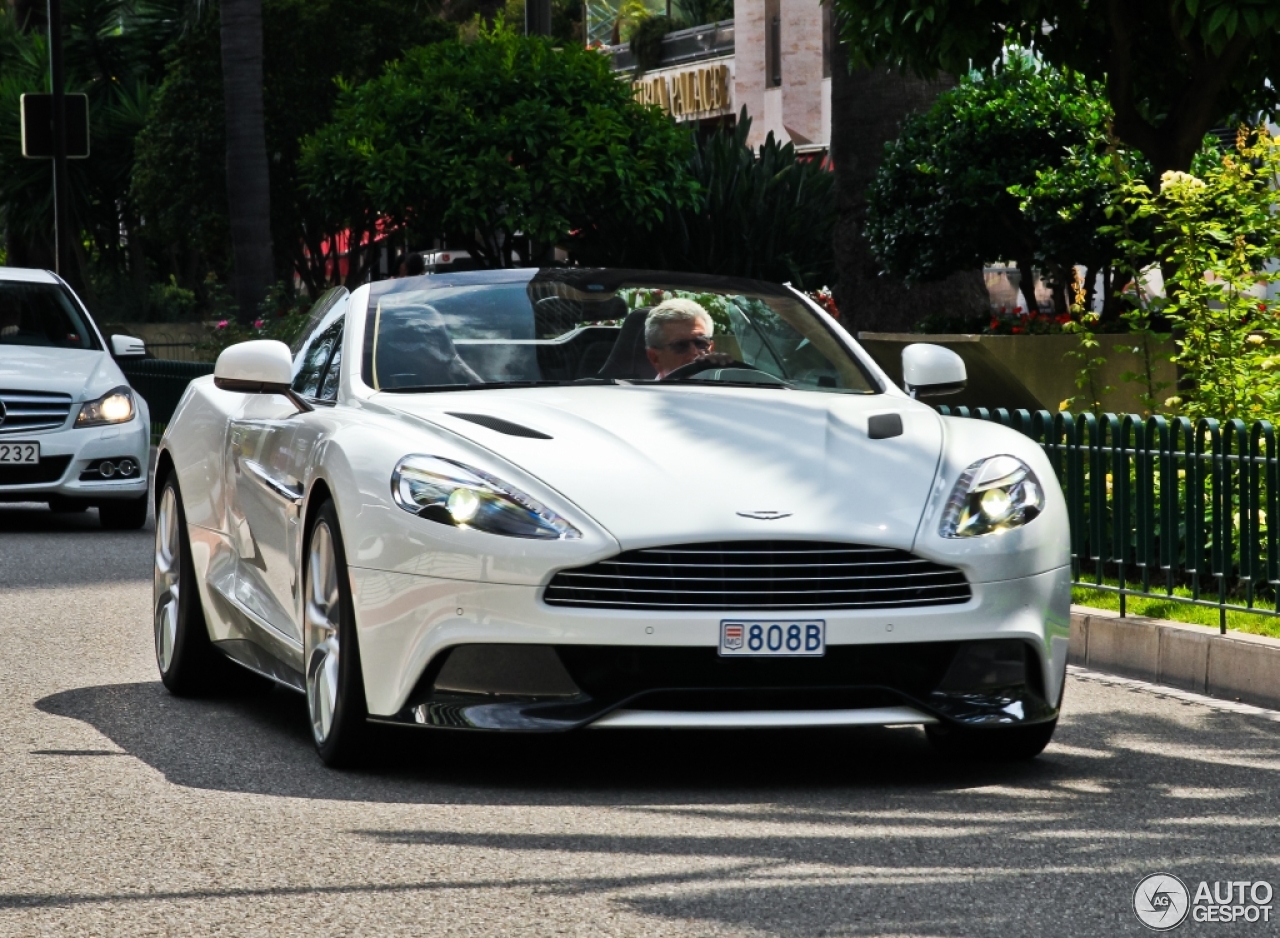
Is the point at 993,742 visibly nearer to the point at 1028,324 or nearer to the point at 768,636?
the point at 768,636

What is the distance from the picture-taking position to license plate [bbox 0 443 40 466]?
15188 millimetres

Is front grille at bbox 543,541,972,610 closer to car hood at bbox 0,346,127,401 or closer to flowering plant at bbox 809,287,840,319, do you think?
car hood at bbox 0,346,127,401

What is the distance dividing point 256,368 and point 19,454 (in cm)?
827

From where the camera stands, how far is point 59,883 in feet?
17.4

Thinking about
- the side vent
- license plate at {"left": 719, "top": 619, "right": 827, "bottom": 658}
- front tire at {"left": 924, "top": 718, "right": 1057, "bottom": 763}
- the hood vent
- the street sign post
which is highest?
the street sign post

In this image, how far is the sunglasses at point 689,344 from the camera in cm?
761

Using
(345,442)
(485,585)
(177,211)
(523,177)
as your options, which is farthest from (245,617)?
(177,211)

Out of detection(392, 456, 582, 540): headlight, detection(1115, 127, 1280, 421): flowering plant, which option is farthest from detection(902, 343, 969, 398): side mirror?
detection(1115, 127, 1280, 421): flowering plant

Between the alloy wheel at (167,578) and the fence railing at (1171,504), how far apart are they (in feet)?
12.5

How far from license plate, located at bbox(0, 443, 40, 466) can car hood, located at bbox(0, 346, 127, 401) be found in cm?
38

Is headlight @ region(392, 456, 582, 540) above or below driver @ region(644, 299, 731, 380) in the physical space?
below

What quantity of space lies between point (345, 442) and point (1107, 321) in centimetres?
1092

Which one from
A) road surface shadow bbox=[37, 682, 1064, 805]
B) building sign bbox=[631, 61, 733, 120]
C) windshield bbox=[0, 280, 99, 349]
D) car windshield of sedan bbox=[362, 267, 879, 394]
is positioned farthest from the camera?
building sign bbox=[631, 61, 733, 120]

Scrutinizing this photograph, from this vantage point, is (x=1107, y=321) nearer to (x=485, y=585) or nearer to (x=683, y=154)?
(x=683, y=154)
